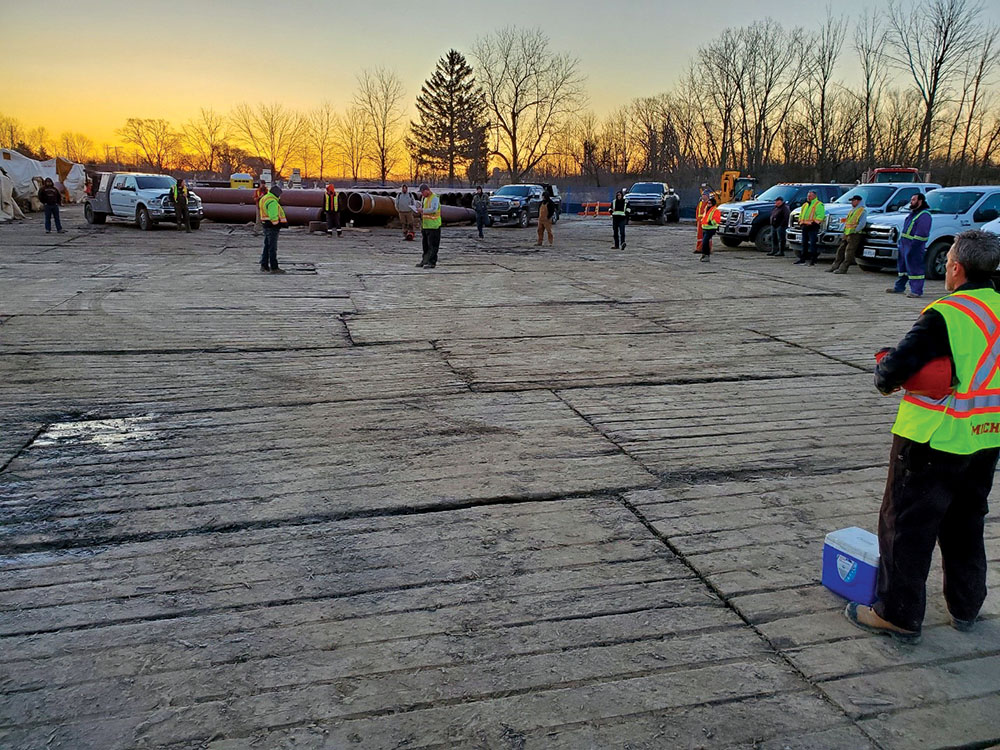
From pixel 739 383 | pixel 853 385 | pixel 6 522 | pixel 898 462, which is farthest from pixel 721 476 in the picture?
pixel 6 522

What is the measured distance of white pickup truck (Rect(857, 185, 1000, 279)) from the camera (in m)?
15.2

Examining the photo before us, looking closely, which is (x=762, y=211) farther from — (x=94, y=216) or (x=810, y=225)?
(x=94, y=216)

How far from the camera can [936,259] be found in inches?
614

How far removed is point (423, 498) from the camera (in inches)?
177

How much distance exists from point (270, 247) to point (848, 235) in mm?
12606

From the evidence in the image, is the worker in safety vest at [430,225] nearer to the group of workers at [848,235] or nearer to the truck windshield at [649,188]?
the group of workers at [848,235]

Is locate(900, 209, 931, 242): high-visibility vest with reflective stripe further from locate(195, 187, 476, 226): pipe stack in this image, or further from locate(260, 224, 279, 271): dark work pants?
locate(195, 187, 476, 226): pipe stack

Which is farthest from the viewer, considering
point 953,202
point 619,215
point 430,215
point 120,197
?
point 120,197

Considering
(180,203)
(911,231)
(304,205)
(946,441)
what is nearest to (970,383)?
(946,441)

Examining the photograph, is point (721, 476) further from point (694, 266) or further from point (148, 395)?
point (694, 266)

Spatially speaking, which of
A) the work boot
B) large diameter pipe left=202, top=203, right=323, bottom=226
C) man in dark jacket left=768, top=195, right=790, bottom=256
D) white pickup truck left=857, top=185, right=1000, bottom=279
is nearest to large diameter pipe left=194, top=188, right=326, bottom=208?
large diameter pipe left=202, top=203, right=323, bottom=226

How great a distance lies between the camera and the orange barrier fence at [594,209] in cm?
5000

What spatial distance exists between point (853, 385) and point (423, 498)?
15.8 feet

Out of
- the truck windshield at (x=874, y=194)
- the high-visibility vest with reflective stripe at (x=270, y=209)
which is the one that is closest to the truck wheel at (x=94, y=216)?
the high-visibility vest with reflective stripe at (x=270, y=209)
